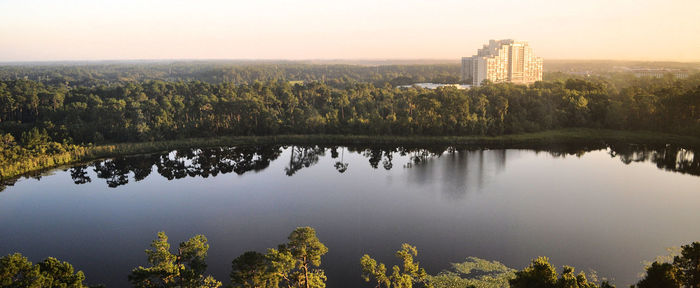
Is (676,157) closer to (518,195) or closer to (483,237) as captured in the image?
(518,195)

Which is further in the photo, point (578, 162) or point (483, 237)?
point (578, 162)

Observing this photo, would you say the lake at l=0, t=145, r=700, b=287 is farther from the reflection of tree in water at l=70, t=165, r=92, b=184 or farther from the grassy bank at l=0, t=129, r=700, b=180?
the grassy bank at l=0, t=129, r=700, b=180

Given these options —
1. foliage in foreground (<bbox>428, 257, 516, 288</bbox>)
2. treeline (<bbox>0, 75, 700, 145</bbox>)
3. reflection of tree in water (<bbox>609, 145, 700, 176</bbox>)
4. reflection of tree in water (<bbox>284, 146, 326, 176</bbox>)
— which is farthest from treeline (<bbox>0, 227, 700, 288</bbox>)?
treeline (<bbox>0, 75, 700, 145</bbox>)

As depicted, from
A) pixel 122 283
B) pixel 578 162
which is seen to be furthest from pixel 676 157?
pixel 122 283

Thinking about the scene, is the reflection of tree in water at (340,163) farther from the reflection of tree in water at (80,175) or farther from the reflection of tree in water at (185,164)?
the reflection of tree in water at (80,175)

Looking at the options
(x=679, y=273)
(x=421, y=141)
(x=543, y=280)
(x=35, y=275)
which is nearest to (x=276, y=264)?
(x=35, y=275)

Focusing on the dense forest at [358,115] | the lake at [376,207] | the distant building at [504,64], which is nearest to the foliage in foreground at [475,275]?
the lake at [376,207]

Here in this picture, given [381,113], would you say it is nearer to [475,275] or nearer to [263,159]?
[263,159]
